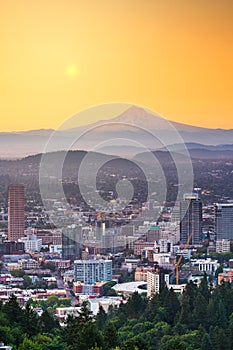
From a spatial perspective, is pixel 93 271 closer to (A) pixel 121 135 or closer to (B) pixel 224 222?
(A) pixel 121 135

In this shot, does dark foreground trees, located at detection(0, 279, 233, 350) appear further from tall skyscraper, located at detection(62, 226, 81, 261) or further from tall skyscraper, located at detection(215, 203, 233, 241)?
tall skyscraper, located at detection(215, 203, 233, 241)

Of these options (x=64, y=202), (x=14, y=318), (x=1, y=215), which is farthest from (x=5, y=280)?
(x=14, y=318)

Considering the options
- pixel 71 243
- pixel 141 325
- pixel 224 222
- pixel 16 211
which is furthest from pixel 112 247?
pixel 141 325

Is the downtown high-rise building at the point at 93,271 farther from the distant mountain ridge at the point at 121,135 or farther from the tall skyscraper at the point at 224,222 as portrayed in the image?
the tall skyscraper at the point at 224,222

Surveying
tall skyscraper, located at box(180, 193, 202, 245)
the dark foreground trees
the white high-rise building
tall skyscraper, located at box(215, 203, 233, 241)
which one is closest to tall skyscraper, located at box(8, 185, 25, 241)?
the white high-rise building

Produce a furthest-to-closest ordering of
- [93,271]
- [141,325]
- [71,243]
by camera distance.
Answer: [71,243] < [93,271] < [141,325]

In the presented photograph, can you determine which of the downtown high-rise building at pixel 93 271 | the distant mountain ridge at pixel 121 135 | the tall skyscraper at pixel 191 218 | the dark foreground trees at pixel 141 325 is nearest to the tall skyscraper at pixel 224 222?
the tall skyscraper at pixel 191 218
